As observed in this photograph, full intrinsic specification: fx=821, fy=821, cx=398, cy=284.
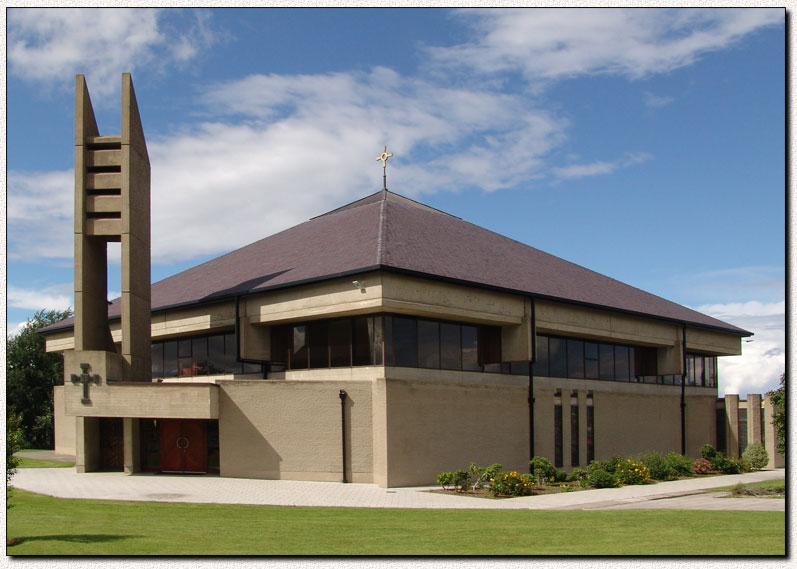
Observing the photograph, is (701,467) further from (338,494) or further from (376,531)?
(376,531)

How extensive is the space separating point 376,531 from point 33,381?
2058 inches

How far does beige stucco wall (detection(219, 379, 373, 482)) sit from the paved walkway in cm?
62

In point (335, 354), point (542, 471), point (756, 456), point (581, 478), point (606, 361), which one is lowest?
point (756, 456)

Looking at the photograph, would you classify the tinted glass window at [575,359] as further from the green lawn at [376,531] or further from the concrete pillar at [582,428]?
the green lawn at [376,531]

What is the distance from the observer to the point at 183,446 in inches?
1224

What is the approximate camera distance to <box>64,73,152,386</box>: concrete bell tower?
3016 cm

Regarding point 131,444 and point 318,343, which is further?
point 318,343

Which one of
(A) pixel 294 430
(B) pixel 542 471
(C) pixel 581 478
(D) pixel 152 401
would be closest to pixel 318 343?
(A) pixel 294 430

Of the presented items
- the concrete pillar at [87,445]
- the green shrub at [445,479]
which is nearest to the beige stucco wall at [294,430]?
the green shrub at [445,479]

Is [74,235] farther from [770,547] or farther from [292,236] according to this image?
[770,547]

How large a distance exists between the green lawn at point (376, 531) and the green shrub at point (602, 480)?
26.5 feet

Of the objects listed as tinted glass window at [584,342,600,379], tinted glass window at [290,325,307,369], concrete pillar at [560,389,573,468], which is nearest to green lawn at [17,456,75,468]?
tinted glass window at [290,325,307,369]

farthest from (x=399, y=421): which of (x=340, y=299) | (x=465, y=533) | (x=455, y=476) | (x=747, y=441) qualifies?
(x=747, y=441)

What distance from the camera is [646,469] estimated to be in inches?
1183
